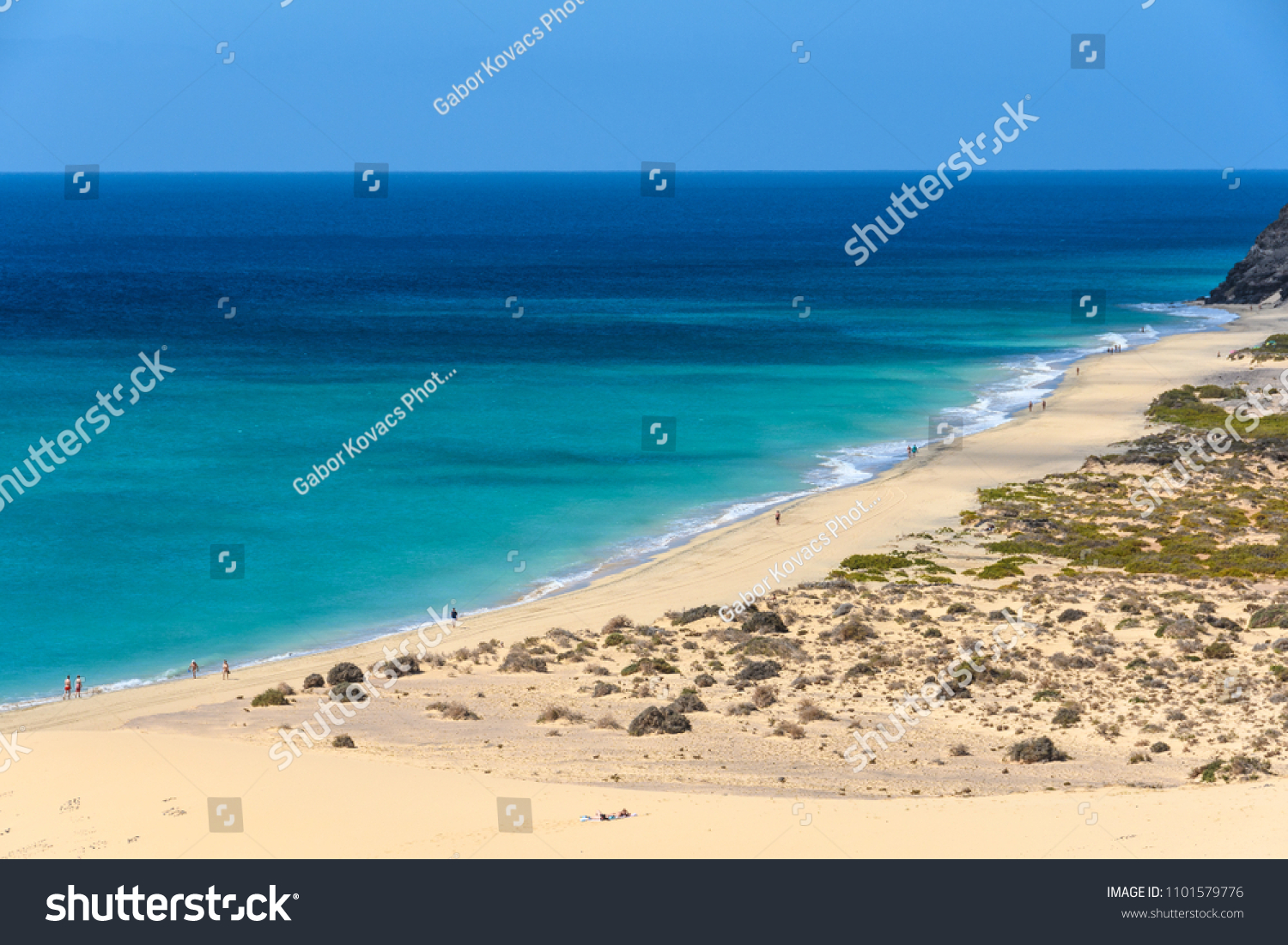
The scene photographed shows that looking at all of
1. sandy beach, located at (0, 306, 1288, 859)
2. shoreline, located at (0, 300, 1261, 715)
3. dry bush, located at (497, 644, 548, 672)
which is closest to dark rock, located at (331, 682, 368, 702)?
sandy beach, located at (0, 306, 1288, 859)

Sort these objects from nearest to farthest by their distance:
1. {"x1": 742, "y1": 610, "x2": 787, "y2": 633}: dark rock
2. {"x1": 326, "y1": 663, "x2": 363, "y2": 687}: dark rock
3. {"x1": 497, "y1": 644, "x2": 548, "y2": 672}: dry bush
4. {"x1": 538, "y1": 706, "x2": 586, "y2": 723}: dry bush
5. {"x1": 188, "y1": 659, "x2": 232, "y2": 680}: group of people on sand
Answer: {"x1": 538, "y1": 706, "x2": 586, "y2": 723}: dry bush, {"x1": 326, "y1": 663, "x2": 363, "y2": 687}: dark rock, {"x1": 497, "y1": 644, "x2": 548, "y2": 672}: dry bush, {"x1": 742, "y1": 610, "x2": 787, "y2": 633}: dark rock, {"x1": 188, "y1": 659, "x2": 232, "y2": 680}: group of people on sand

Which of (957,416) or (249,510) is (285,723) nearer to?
(249,510)

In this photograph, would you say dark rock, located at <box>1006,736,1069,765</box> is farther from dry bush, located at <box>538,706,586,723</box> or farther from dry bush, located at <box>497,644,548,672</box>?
dry bush, located at <box>497,644,548,672</box>

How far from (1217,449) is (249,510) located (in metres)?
49.2

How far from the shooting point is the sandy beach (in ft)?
63.6

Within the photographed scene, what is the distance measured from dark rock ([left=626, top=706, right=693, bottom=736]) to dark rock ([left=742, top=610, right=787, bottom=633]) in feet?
30.0

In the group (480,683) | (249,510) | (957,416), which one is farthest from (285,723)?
(957,416)

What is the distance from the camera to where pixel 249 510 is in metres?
57.6

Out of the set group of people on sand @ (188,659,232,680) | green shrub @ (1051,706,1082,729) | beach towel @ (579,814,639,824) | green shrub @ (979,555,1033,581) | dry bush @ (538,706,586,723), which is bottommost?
beach towel @ (579,814,639,824)

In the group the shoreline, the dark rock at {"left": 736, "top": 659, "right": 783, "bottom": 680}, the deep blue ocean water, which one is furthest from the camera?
the deep blue ocean water

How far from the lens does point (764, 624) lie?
37031 millimetres

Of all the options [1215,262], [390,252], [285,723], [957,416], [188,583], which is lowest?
[285,723]

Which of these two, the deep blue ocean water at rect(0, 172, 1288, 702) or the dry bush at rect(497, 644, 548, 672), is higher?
the deep blue ocean water at rect(0, 172, 1288, 702)

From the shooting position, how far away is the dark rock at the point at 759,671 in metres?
32.3
